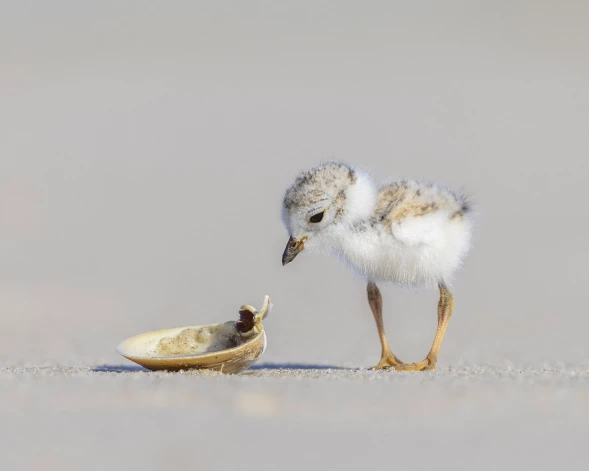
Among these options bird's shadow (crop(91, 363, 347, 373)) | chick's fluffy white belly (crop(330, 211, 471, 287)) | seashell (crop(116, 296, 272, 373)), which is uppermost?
chick's fluffy white belly (crop(330, 211, 471, 287))

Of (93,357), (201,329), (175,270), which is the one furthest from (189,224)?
(201,329)

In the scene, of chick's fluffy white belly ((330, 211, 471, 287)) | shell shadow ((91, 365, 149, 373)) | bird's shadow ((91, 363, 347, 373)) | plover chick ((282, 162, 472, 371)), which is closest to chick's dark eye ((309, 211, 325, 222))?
plover chick ((282, 162, 472, 371))

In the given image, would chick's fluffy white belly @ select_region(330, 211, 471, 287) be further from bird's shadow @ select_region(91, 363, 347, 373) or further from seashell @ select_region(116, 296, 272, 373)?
bird's shadow @ select_region(91, 363, 347, 373)

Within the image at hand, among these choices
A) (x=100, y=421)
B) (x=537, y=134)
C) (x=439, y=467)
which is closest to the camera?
(x=439, y=467)

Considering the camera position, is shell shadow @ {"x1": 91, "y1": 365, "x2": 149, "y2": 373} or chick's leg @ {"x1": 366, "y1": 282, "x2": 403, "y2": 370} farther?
chick's leg @ {"x1": 366, "y1": 282, "x2": 403, "y2": 370}

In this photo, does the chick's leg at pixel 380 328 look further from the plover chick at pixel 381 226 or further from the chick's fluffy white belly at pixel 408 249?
the chick's fluffy white belly at pixel 408 249

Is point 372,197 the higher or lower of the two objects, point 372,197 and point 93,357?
the higher

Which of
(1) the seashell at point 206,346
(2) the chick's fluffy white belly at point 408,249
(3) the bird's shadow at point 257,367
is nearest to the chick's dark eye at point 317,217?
(2) the chick's fluffy white belly at point 408,249

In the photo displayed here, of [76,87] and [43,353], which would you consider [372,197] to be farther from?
[76,87]
